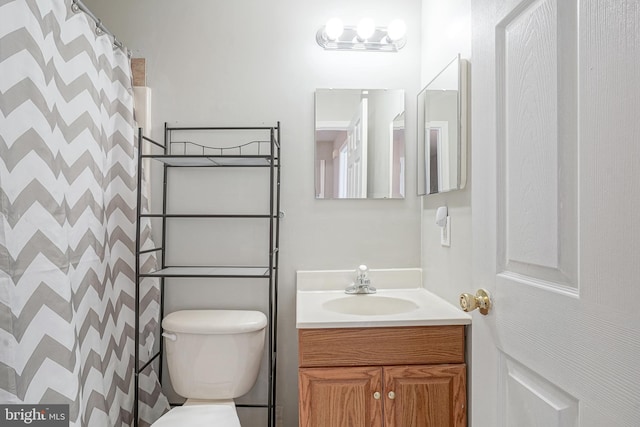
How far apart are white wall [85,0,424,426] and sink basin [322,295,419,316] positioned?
210mm

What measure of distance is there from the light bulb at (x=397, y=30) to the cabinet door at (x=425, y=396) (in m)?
1.54

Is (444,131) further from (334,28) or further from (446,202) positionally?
(334,28)

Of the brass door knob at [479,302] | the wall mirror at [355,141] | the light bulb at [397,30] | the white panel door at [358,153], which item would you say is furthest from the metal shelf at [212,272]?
the light bulb at [397,30]

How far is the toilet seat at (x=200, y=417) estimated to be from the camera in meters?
1.47

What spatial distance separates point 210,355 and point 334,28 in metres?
1.65

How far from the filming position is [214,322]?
1760mm

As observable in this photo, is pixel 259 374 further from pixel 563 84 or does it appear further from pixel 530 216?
pixel 563 84

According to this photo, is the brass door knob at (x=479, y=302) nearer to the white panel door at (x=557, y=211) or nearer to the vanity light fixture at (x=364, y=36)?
the white panel door at (x=557, y=211)

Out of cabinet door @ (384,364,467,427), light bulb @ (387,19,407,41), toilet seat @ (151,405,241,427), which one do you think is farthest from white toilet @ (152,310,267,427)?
light bulb @ (387,19,407,41)

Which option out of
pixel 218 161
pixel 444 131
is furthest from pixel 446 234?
pixel 218 161

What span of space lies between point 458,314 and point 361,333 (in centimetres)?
40

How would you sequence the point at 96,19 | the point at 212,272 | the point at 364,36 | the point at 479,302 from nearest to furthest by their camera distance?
the point at 479,302 → the point at 96,19 → the point at 212,272 → the point at 364,36

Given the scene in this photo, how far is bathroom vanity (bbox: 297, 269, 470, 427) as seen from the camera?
146cm

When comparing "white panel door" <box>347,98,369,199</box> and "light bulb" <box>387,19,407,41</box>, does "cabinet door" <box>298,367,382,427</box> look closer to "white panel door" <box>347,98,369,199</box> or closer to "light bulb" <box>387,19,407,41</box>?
"white panel door" <box>347,98,369,199</box>
